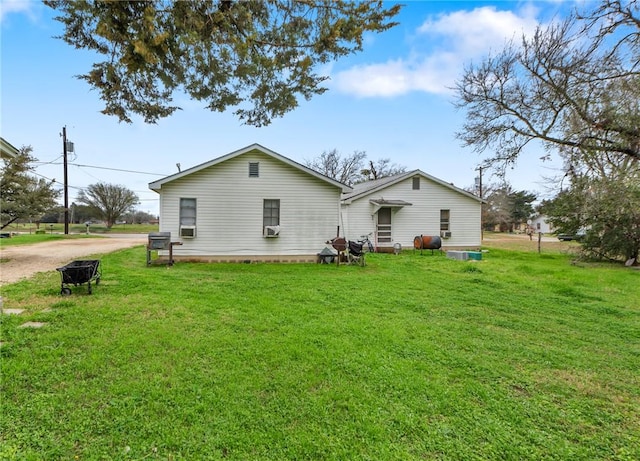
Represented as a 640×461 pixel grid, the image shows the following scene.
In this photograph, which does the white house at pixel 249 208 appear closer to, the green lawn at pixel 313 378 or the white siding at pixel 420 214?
the white siding at pixel 420 214

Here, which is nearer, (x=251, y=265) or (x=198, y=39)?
(x=198, y=39)

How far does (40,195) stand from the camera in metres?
11.9

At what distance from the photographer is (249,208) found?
1080 centimetres

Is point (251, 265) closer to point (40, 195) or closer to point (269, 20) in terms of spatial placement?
point (269, 20)

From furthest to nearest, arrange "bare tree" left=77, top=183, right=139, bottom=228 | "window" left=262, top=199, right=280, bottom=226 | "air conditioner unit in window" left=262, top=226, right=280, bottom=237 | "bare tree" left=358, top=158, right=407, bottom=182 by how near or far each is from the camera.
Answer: "bare tree" left=358, top=158, right=407, bottom=182, "bare tree" left=77, top=183, right=139, bottom=228, "window" left=262, top=199, right=280, bottom=226, "air conditioner unit in window" left=262, top=226, right=280, bottom=237

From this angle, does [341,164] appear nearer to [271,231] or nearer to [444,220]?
[444,220]

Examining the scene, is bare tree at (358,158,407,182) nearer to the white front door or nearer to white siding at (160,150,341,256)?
the white front door

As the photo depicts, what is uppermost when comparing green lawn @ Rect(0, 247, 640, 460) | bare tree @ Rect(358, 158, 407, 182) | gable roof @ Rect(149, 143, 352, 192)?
bare tree @ Rect(358, 158, 407, 182)

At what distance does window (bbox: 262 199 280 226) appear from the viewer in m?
11.0

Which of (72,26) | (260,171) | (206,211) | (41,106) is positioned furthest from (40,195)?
(72,26)

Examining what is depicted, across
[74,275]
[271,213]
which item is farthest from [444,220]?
[74,275]

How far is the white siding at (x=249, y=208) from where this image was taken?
1042 cm

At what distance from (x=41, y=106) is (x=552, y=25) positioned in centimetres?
1196

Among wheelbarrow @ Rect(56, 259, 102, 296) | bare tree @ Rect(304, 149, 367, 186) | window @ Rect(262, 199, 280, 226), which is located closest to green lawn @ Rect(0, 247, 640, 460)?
wheelbarrow @ Rect(56, 259, 102, 296)
